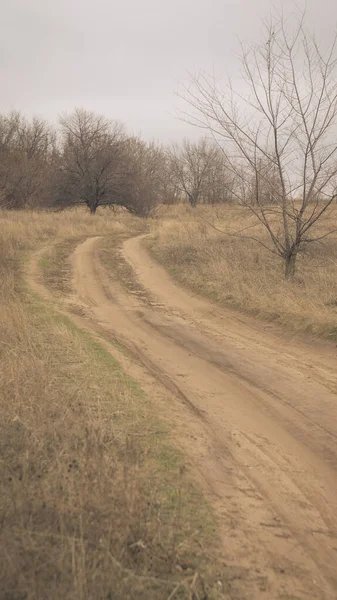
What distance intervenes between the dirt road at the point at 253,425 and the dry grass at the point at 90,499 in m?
0.29

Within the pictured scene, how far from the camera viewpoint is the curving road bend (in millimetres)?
2785

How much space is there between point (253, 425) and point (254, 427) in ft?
0.14

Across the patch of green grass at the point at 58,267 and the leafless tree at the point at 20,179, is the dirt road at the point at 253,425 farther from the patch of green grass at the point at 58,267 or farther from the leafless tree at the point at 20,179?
the leafless tree at the point at 20,179

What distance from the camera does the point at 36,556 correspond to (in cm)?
223

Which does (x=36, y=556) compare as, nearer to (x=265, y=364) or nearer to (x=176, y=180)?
(x=265, y=364)

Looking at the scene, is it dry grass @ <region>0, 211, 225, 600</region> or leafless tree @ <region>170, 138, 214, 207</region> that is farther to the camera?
leafless tree @ <region>170, 138, 214, 207</region>

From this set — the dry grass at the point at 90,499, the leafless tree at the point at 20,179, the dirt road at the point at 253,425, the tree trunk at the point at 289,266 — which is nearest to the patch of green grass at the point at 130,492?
the dry grass at the point at 90,499

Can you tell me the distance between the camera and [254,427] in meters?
4.53

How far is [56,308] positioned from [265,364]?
14.4 feet

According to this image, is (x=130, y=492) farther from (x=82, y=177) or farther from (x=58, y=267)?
(x=82, y=177)

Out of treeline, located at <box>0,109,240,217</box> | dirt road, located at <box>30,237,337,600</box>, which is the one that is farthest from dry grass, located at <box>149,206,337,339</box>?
treeline, located at <box>0,109,240,217</box>

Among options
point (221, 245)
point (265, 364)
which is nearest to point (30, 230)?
point (221, 245)

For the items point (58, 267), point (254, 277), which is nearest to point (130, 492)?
point (254, 277)

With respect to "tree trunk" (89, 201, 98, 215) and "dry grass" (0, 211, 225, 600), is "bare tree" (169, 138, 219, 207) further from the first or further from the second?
"dry grass" (0, 211, 225, 600)
